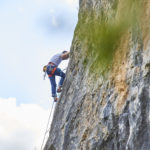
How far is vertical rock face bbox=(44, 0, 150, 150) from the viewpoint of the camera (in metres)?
9.05

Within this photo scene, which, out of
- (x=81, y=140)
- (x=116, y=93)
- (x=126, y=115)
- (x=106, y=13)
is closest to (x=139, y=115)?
(x=126, y=115)

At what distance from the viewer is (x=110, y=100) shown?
10.3 m

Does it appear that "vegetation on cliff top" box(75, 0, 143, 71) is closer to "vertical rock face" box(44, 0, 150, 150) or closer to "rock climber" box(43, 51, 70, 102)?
"vertical rock face" box(44, 0, 150, 150)

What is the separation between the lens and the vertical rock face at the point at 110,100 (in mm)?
9047

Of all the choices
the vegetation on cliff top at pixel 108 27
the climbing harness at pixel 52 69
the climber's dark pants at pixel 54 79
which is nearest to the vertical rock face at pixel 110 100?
the vegetation on cliff top at pixel 108 27

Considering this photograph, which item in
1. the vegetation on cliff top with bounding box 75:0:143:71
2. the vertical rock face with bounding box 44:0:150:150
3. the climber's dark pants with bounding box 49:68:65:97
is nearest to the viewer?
the vertical rock face with bounding box 44:0:150:150

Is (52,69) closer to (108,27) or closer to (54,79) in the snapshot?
(54,79)

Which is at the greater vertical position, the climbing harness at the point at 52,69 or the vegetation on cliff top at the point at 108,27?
the climbing harness at the point at 52,69

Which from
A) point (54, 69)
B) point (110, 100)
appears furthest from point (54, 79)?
point (110, 100)

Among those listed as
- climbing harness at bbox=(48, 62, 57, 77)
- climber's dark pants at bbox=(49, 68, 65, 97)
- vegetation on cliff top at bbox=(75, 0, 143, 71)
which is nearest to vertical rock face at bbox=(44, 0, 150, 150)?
vegetation on cliff top at bbox=(75, 0, 143, 71)

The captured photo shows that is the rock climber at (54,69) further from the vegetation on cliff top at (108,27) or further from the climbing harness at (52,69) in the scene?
the vegetation on cliff top at (108,27)

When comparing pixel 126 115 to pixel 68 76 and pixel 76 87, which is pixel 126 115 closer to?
pixel 76 87

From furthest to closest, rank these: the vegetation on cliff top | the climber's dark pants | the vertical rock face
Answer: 1. the climber's dark pants
2. the vegetation on cliff top
3. the vertical rock face

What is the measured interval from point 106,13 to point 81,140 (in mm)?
3565
